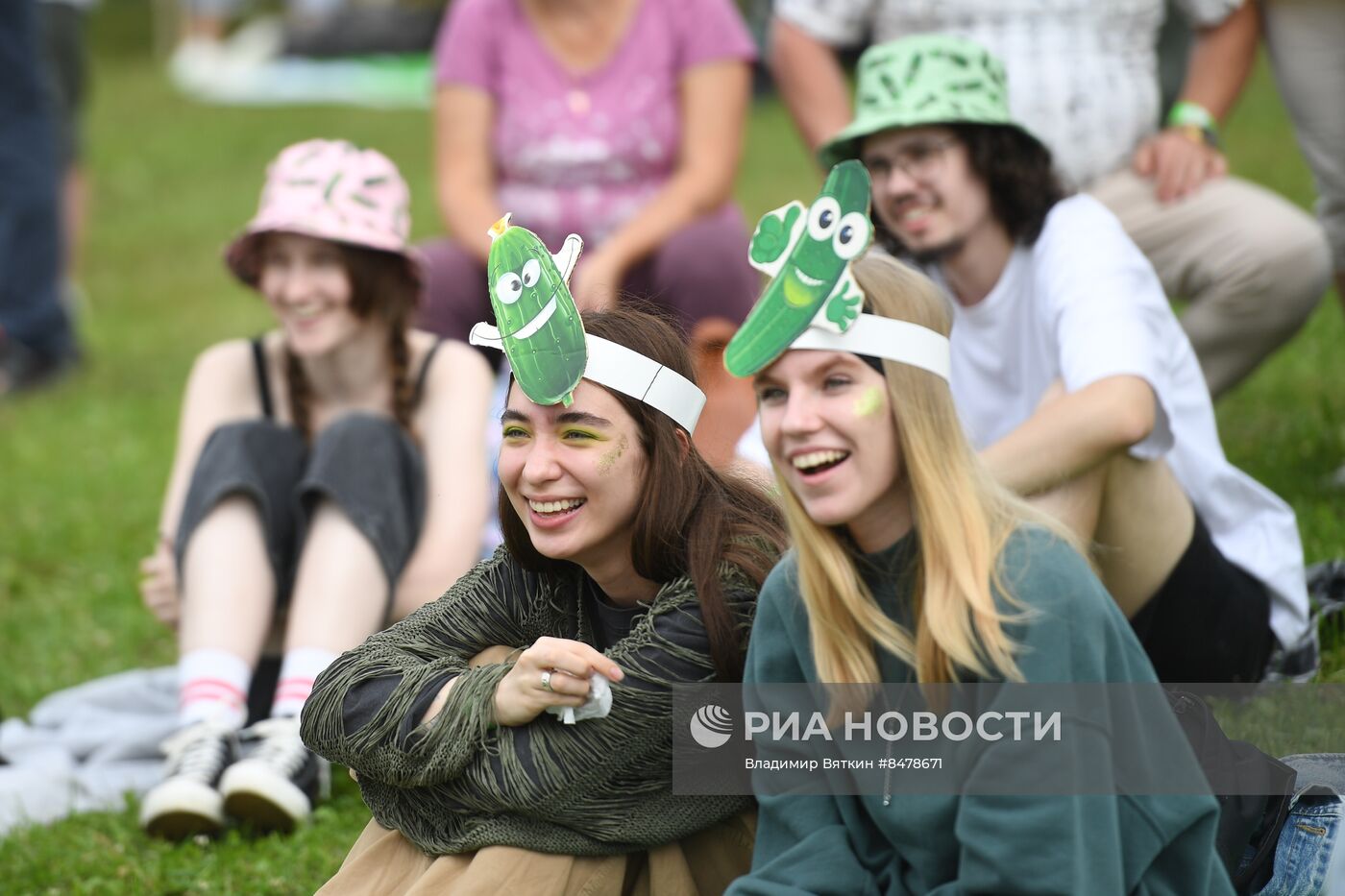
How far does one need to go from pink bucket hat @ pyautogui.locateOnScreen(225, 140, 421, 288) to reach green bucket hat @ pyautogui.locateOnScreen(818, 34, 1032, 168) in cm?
118

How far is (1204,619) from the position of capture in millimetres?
3365

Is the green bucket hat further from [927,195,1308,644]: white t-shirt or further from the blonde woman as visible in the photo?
the blonde woman

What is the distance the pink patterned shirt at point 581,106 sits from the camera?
4957mm

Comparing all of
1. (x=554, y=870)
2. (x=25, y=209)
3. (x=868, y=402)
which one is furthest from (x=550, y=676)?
(x=25, y=209)

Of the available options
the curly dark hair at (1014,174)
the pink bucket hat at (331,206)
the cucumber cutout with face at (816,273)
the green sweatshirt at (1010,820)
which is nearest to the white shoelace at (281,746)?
the pink bucket hat at (331,206)

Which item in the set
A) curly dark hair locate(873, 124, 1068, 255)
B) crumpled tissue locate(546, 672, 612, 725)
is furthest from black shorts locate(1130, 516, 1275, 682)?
crumpled tissue locate(546, 672, 612, 725)

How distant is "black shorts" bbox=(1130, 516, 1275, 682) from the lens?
335 centimetres

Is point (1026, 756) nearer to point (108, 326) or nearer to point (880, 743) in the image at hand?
point (880, 743)

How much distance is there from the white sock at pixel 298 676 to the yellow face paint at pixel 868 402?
1724mm

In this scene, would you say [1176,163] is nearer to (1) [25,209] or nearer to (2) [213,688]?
(2) [213,688]

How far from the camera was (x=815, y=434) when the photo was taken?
94.6 inches

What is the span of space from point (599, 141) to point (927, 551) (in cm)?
287

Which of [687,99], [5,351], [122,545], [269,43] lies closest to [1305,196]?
[687,99]

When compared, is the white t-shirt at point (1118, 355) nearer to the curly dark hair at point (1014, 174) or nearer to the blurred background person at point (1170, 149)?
the curly dark hair at point (1014, 174)
